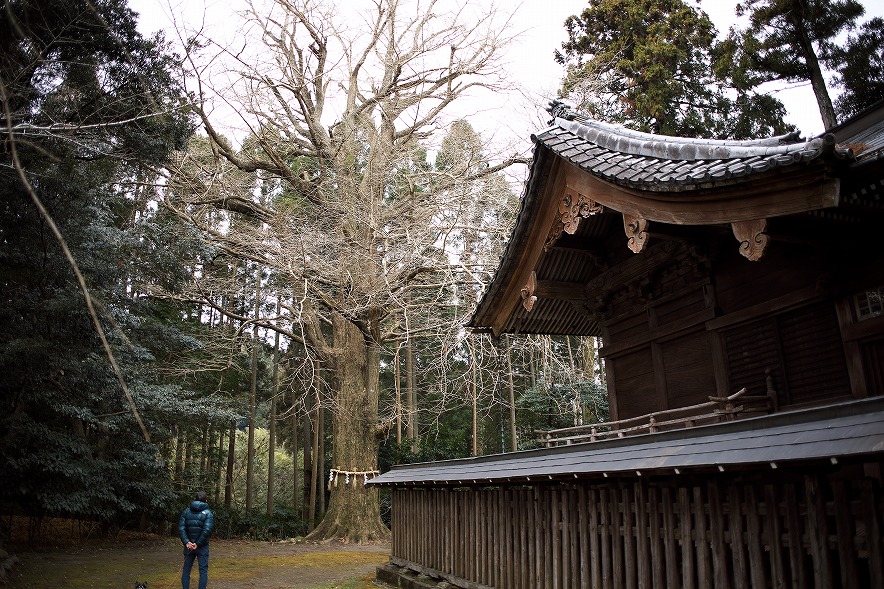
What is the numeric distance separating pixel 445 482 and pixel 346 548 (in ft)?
27.7

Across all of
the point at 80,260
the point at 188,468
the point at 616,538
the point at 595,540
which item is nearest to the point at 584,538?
the point at 595,540

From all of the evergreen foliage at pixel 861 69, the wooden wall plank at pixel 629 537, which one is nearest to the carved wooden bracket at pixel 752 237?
the wooden wall plank at pixel 629 537

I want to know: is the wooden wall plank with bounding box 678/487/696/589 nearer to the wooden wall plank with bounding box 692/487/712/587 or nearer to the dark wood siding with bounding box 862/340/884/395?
the wooden wall plank with bounding box 692/487/712/587

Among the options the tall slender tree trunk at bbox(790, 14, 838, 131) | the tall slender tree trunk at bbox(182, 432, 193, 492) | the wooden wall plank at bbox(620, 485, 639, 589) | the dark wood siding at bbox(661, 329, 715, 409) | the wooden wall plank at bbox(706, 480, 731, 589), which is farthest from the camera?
the tall slender tree trunk at bbox(182, 432, 193, 492)

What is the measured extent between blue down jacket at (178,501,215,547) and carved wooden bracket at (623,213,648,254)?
6827 millimetres

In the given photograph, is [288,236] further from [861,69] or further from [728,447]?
[861,69]

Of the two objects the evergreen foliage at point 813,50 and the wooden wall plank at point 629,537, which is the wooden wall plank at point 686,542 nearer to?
the wooden wall plank at point 629,537

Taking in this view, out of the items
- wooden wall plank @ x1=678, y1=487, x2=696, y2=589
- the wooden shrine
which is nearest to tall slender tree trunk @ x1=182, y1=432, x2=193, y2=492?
the wooden shrine

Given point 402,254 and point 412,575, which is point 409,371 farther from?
point 412,575

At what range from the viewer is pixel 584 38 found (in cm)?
2256

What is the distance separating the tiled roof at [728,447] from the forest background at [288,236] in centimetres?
645

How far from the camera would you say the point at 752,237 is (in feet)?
14.3

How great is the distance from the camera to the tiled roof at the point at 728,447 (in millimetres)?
3129

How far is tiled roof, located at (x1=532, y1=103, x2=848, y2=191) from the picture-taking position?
4.11 meters
